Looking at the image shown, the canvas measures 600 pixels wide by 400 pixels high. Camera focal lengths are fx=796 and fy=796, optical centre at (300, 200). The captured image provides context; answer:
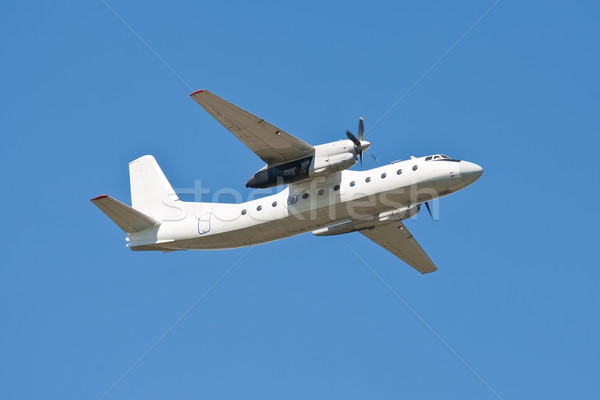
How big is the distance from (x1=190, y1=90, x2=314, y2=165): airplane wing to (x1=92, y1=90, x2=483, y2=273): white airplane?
0.03 m

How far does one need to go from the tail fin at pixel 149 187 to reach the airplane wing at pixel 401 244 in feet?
24.9

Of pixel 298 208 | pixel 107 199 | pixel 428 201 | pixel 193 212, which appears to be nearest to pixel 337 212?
pixel 298 208

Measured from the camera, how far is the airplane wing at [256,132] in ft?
80.5

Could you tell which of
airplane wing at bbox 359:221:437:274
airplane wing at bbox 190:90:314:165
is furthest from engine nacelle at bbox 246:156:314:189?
airplane wing at bbox 359:221:437:274

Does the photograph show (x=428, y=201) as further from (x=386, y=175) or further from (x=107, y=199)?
(x=107, y=199)

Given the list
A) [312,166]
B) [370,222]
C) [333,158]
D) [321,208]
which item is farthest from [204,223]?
[370,222]

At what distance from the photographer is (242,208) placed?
89.4ft

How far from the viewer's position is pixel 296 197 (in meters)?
26.5

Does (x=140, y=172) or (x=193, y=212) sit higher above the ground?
(x=140, y=172)

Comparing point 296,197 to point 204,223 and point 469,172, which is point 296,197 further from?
point 469,172

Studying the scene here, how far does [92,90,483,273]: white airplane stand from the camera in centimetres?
2538

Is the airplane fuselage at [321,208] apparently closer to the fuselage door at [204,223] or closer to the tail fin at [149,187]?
the fuselage door at [204,223]

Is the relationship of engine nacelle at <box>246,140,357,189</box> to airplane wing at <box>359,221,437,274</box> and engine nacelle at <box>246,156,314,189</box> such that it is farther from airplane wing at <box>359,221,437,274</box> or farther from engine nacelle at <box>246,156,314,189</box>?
airplane wing at <box>359,221,437,274</box>

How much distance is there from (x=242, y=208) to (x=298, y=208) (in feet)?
6.96
